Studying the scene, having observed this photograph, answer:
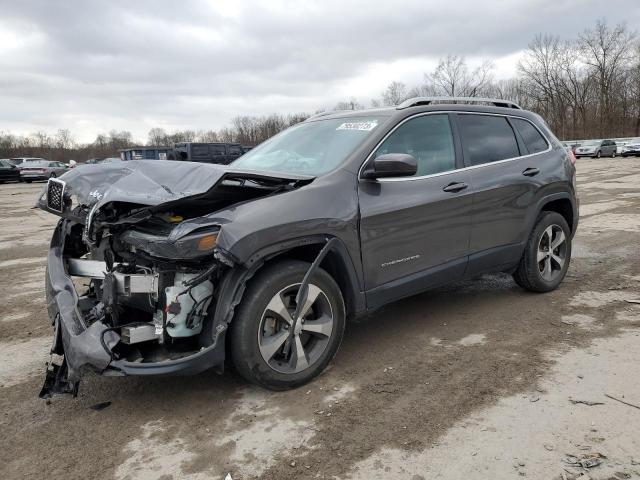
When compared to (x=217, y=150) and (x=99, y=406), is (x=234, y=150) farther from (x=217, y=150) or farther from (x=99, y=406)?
(x=99, y=406)

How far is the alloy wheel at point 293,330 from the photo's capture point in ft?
10.2

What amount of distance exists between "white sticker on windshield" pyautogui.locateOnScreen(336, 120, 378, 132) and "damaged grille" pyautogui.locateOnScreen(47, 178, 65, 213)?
7.11 ft

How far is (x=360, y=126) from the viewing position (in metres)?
3.99

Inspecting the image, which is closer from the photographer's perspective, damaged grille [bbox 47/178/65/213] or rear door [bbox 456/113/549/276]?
damaged grille [bbox 47/178/65/213]

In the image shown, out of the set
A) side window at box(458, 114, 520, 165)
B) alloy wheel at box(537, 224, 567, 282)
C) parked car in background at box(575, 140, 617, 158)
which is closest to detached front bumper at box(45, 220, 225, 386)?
side window at box(458, 114, 520, 165)

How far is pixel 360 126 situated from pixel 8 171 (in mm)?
35236

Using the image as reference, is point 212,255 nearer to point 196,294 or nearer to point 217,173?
point 196,294

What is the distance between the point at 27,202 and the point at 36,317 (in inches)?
619

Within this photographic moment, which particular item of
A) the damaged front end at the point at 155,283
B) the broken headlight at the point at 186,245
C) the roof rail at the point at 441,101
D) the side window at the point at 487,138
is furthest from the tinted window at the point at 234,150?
the broken headlight at the point at 186,245

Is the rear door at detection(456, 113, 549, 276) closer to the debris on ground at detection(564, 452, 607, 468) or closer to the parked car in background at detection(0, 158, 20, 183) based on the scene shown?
the debris on ground at detection(564, 452, 607, 468)

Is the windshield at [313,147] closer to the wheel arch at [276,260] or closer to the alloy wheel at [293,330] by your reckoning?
the wheel arch at [276,260]

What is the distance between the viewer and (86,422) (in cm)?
297

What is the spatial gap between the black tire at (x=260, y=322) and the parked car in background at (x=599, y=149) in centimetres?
4778

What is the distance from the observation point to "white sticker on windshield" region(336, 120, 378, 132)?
3.90 metres
